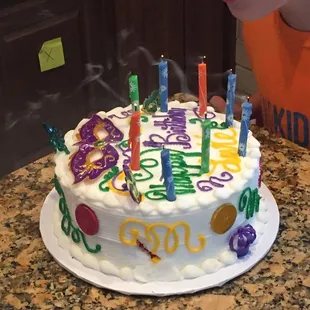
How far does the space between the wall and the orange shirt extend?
3.55 feet

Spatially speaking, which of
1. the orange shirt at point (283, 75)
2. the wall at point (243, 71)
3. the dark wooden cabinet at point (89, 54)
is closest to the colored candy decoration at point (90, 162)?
the orange shirt at point (283, 75)

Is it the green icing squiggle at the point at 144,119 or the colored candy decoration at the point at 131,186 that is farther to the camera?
the green icing squiggle at the point at 144,119

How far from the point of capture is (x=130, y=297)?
100cm

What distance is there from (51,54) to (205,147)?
1355mm

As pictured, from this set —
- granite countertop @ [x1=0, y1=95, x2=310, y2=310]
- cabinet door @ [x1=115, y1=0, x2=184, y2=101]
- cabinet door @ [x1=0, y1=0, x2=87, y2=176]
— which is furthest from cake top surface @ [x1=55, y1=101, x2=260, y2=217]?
cabinet door @ [x1=115, y1=0, x2=184, y2=101]

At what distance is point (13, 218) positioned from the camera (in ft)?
3.85

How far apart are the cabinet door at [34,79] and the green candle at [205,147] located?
126 cm

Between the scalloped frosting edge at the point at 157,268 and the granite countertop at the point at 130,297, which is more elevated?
the scalloped frosting edge at the point at 157,268

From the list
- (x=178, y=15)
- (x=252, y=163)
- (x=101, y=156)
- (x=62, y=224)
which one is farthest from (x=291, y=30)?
(x=178, y=15)

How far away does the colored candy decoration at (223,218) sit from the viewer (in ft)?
3.33

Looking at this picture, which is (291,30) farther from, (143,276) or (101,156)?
(143,276)

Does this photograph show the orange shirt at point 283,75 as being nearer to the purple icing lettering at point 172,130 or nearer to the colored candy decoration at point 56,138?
the purple icing lettering at point 172,130

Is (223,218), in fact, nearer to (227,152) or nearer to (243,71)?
(227,152)

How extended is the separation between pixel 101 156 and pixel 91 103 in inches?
55.4
